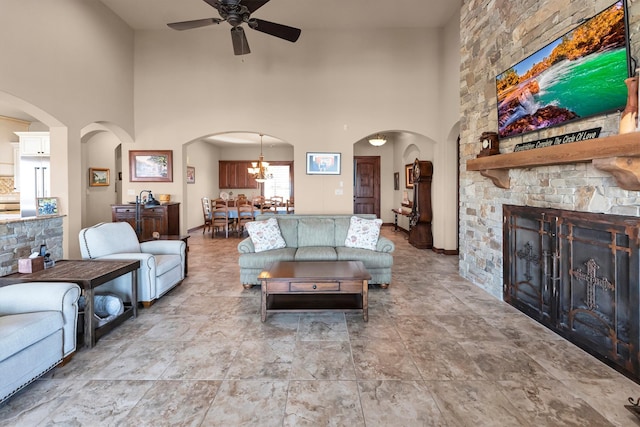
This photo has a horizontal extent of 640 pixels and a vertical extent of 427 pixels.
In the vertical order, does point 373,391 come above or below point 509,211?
below

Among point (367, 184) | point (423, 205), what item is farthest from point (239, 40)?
point (367, 184)

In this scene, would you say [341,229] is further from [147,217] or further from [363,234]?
[147,217]

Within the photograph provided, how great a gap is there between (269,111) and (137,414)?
536 centimetres

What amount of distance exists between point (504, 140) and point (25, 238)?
5.10 metres

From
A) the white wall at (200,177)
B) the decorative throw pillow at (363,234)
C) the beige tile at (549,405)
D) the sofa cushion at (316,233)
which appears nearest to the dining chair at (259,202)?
the white wall at (200,177)

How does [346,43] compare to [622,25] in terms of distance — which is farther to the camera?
[346,43]

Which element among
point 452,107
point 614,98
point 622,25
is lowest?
point 614,98

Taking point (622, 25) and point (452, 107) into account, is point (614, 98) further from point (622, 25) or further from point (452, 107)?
point (452, 107)

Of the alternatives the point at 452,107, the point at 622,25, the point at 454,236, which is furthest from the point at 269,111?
the point at 622,25

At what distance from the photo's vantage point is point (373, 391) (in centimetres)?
187

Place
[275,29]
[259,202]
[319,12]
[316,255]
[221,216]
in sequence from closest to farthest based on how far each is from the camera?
[275,29] → [316,255] → [319,12] → [221,216] → [259,202]

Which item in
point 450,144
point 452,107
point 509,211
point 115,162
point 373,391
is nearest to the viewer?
point 373,391

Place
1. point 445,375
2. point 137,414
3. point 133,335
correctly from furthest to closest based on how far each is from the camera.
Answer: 1. point 133,335
2. point 445,375
3. point 137,414

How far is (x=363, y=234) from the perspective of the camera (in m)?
4.21
